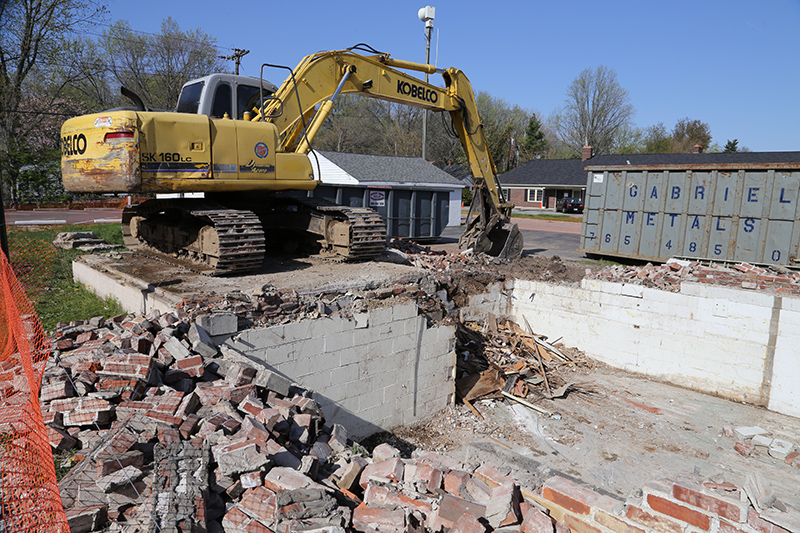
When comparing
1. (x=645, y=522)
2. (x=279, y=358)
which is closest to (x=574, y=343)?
(x=279, y=358)

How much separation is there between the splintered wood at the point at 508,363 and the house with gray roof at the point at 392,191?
7030mm

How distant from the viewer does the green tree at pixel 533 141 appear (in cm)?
5481

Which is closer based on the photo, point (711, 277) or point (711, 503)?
point (711, 503)

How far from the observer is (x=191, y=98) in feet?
28.7

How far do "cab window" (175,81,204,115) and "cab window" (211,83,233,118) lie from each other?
0.27 m

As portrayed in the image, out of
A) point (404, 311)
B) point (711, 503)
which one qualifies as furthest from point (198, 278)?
point (711, 503)

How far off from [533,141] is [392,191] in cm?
4237

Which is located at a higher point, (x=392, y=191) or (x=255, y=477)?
(x=392, y=191)

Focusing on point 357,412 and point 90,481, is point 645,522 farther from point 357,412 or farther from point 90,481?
point 357,412

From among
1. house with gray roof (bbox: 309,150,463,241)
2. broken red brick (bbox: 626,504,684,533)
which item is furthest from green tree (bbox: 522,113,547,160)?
broken red brick (bbox: 626,504,684,533)

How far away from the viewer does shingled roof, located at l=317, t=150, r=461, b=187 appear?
670 inches

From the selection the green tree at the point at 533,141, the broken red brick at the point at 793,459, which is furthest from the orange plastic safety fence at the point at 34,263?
the green tree at the point at 533,141

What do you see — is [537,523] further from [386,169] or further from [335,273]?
[386,169]

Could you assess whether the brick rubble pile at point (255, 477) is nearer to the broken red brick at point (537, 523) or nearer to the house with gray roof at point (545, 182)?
the broken red brick at point (537, 523)
